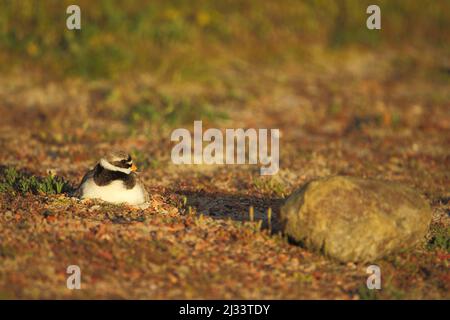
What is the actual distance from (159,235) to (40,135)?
23.5 ft

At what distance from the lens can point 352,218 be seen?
8469 mm

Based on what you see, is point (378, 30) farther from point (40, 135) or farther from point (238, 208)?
point (238, 208)

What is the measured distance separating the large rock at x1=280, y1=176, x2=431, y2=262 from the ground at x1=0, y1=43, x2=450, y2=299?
246 millimetres

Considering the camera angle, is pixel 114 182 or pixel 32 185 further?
pixel 32 185

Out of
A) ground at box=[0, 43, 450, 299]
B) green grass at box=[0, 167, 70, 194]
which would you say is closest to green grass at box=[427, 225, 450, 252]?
ground at box=[0, 43, 450, 299]

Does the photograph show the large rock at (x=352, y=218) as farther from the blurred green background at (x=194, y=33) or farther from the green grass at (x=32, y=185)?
the blurred green background at (x=194, y=33)

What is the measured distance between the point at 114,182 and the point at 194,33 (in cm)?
1156

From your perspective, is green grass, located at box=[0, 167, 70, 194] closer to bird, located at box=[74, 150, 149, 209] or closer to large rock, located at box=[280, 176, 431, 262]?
bird, located at box=[74, 150, 149, 209]

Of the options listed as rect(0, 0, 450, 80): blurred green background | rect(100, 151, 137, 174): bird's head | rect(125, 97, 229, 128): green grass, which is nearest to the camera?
rect(100, 151, 137, 174): bird's head

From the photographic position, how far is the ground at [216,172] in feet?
26.4

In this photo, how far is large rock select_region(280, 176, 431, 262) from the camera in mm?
8453

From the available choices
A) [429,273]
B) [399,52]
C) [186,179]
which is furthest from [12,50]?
[429,273]

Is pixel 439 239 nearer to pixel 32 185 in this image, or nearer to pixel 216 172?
pixel 216 172

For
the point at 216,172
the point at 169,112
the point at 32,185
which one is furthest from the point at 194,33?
the point at 32,185
